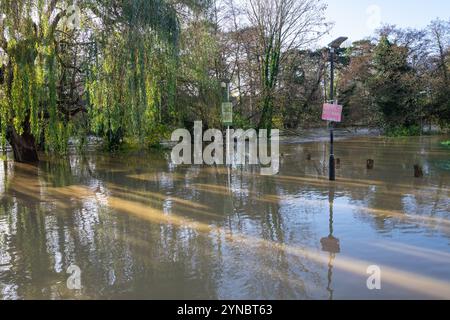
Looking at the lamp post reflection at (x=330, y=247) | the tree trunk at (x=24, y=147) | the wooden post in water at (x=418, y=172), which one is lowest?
the lamp post reflection at (x=330, y=247)

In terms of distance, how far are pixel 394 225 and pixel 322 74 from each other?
3637 centimetres

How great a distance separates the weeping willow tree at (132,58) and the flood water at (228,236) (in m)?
2.73

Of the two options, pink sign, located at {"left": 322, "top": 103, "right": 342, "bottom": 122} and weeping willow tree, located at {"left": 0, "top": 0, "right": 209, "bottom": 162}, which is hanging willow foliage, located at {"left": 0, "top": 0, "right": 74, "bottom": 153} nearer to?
weeping willow tree, located at {"left": 0, "top": 0, "right": 209, "bottom": 162}

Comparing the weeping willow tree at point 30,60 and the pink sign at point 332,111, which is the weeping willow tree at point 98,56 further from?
the pink sign at point 332,111

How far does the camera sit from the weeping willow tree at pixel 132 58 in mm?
13805

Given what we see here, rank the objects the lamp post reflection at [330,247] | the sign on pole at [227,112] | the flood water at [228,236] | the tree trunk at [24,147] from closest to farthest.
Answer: the flood water at [228,236] < the lamp post reflection at [330,247] < the tree trunk at [24,147] < the sign on pole at [227,112]

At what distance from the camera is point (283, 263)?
20.9 feet

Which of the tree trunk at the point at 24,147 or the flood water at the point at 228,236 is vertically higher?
the tree trunk at the point at 24,147

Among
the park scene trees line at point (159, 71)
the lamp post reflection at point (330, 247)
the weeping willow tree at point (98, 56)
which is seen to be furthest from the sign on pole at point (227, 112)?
the lamp post reflection at point (330, 247)

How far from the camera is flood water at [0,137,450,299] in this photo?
5.55m

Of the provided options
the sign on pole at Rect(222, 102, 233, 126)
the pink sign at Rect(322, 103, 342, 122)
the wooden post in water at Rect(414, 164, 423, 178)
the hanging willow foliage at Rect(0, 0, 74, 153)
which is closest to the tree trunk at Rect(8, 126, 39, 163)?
the hanging willow foliage at Rect(0, 0, 74, 153)

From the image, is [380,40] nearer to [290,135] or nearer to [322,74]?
[322,74]
